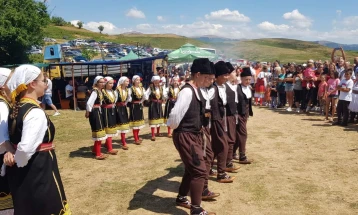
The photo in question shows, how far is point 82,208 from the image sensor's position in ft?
16.4

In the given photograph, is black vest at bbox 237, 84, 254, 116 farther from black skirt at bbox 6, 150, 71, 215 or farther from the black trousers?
the black trousers

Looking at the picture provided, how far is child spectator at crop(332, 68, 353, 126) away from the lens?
1003 centimetres

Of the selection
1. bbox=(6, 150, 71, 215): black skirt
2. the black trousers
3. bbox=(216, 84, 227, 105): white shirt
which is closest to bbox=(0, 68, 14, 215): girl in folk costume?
bbox=(6, 150, 71, 215): black skirt

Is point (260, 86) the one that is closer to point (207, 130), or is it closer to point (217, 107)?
point (217, 107)

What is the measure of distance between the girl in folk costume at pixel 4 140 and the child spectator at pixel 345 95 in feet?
30.8

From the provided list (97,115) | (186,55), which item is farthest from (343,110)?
(186,55)

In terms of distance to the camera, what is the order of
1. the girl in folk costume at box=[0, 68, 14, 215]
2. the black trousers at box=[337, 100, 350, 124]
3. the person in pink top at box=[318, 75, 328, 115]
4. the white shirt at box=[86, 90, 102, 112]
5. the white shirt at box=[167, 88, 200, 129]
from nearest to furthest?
the girl in folk costume at box=[0, 68, 14, 215] < the white shirt at box=[167, 88, 200, 129] < the white shirt at box=[86, 90, 102, 112] < the black trousers at box=[337, 100, 350, 124] < the person in pink top at box=[318, 75, 328, 115]

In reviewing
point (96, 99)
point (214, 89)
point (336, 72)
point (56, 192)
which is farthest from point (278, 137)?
point (56, 192)

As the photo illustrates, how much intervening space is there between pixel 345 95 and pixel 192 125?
7712mm

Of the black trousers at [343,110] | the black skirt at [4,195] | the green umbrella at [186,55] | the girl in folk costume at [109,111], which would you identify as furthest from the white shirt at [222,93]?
the green umbrella at [186,55]

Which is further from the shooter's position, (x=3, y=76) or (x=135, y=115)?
(x=135, y=115)

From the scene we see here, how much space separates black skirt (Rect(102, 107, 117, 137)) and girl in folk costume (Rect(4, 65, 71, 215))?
15.3ft

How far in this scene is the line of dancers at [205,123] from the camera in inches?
169

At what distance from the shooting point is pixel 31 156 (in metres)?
2.81
